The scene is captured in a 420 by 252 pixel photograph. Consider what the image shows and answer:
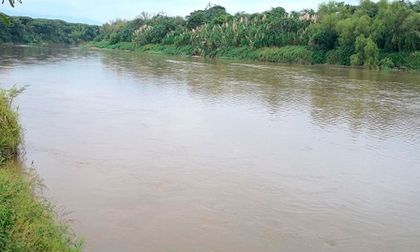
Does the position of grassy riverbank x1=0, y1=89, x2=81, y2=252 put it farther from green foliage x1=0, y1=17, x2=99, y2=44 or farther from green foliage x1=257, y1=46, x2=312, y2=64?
green foliage x1=0, y1=17, x2=99, y2=44

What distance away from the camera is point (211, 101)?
603 inches

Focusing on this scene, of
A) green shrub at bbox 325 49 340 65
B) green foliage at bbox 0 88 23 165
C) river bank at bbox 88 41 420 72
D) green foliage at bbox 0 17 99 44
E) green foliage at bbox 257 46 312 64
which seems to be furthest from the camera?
green foliage at bbox 0 17 99 44

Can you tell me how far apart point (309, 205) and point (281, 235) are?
110 centimetres

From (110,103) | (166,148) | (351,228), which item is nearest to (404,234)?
(351,228)

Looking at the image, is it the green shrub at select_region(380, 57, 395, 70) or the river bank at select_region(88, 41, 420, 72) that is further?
the river bank at select_region(88, 41, 420, 72)

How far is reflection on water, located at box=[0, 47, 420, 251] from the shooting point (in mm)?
5598

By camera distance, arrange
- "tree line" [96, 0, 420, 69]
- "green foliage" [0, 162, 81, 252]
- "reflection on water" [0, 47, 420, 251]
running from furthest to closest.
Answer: "tree line" [96, 0, 420, 69]
"reflection on water" [0, 47, 420, 251]
"green foliage" [0, 162, 81, 252]

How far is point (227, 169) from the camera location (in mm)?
7996

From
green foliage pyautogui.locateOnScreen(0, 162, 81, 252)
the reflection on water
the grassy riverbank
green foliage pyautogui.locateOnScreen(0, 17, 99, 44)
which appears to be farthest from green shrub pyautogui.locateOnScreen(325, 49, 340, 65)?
green foliage pyautogui.locateOnScreen(0, 17, 99, 44)

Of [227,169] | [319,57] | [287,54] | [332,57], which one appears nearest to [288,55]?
[287,54]

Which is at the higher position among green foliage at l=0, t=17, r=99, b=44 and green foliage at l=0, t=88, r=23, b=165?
green foliage at l=0, t=17, r=99, b=44

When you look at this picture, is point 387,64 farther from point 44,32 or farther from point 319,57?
point 44,32

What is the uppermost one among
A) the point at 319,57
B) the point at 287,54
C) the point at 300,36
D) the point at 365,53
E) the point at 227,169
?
the point at 300,36

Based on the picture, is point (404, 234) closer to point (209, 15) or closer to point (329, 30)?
point (329, 30)
